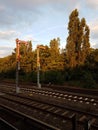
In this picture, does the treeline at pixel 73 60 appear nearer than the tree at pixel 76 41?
Yes

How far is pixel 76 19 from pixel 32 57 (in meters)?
13.1

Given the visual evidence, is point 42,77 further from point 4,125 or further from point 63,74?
point 4,125

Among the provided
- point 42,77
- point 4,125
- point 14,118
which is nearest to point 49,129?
point 4,125

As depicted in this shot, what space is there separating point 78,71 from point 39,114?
2760cm

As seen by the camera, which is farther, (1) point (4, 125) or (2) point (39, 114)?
(2) point (39, 114)

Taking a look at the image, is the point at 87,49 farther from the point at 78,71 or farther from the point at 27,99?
the point at 27,99

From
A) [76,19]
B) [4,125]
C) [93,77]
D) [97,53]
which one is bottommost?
[4,125]

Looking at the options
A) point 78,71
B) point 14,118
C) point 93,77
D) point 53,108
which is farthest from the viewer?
point 78,71

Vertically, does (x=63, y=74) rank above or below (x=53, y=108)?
above

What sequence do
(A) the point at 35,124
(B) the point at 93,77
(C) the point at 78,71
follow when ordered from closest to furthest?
(A) the point at 35,124 → (B) the point at 93,77 → (C) the point at 78,71

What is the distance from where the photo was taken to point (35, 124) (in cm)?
1064

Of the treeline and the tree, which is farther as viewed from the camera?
the tree

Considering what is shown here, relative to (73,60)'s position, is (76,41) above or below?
above

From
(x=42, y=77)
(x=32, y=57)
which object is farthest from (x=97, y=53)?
(x=32, y=57)
